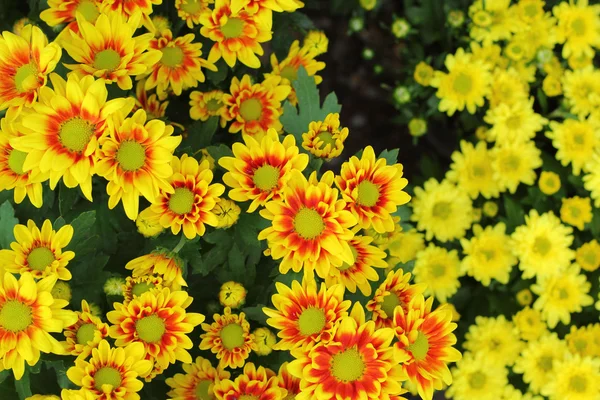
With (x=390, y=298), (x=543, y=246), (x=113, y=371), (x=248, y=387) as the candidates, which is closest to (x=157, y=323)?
(x=113, y=371)

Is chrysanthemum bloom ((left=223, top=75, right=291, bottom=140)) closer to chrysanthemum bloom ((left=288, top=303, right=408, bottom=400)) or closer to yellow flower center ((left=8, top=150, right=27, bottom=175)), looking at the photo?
yellow flower center ((left=8, top=150, right=27, bottom=175))

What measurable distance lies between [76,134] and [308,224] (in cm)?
50

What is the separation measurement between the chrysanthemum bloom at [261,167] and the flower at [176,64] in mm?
385

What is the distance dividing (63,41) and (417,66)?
1.43 m

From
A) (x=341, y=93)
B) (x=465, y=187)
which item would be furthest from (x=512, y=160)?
(x=341, y=93)

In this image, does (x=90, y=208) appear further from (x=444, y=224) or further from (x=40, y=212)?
(x=444, y=224)

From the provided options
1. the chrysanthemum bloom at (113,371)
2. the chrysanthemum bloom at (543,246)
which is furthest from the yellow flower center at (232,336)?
the chrysanthemum bloom at (543,246)

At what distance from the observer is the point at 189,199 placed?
1322mm

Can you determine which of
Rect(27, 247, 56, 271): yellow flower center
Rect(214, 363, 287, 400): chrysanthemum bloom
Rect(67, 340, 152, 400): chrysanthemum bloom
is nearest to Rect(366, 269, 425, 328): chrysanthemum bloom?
Rect(214, 363, 287, 400): chrysanthemum bloom

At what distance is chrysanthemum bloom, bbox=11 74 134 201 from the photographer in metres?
1.18

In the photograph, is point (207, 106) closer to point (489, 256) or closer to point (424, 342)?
point (424, 342)

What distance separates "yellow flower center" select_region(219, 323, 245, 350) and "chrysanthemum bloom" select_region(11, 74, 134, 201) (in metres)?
0.48

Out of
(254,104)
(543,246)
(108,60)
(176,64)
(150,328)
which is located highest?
(108,60)

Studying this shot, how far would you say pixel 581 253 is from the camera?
2.15 meters
